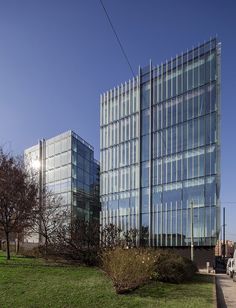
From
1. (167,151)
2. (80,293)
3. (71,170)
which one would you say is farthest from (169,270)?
(71,170)

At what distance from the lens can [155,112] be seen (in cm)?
5844

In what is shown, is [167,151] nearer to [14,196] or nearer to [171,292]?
[14,196]

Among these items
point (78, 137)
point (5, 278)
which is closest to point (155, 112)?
point (78, 137)

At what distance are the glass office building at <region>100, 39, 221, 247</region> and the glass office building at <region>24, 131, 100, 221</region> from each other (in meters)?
5.50

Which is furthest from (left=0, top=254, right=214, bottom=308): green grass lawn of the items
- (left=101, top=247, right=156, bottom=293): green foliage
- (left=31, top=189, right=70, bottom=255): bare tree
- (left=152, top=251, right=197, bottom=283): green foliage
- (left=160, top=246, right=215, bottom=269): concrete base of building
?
(left=160, top=246, right=215, bottom=269): concrete base of building

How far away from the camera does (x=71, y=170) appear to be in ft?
226

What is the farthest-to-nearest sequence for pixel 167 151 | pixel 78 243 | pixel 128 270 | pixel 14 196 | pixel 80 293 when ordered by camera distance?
pixel 167 151 → pixel 14 196 → pixel 78 243 → pixel 128 270 → pixel 80 293

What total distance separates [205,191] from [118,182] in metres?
16.3

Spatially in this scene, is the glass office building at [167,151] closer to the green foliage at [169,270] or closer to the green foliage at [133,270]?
the green foliage at [169,270]

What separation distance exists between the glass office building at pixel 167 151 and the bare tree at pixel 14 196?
71.6 ft

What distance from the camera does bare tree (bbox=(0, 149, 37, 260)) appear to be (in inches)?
1095

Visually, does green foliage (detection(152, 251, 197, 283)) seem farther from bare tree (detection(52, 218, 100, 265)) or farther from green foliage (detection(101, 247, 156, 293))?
bare tree (detection(52, 218, 100, 265))

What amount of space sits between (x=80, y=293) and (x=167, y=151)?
4400 cm

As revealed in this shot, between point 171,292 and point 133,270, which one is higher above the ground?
point 133,270
